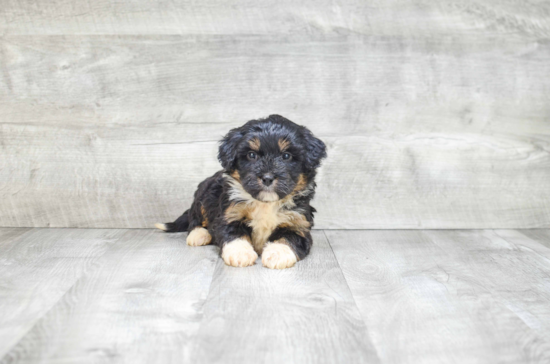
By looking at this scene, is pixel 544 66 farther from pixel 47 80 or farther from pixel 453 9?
pixel 47 80

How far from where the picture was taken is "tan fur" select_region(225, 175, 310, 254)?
2953mm

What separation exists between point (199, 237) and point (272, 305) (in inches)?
48.9

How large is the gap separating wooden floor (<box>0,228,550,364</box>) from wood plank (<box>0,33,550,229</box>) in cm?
67

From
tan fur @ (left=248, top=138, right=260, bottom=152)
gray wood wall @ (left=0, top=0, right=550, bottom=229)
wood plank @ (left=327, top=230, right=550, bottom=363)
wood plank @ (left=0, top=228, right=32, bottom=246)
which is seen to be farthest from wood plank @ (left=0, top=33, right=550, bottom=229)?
tan fur @ (left=248, top=138, right=260, bottom=152)

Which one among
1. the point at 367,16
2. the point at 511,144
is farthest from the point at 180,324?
the point at 511,144

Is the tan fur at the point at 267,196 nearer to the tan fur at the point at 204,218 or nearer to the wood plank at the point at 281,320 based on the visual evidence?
the wood plank at the point at 281,320

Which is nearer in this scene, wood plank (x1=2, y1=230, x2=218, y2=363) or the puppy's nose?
wood plank (x1=2, y1=230, x2=218, y2=363)

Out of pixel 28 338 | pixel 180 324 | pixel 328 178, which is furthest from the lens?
pixel 328 178

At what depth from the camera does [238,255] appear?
2.74 metres

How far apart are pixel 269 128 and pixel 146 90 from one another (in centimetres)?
146

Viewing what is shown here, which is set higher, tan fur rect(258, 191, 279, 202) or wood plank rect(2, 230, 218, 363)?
tan fur rect(258, 191, 279, 202)

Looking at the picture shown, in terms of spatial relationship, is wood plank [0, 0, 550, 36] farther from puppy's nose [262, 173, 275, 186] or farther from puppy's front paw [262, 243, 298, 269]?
puppy's front paw [262, 243, 298, 269]

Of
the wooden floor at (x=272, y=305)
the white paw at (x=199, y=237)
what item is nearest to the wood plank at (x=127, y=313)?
the wooden floor at (x=272, y=305)

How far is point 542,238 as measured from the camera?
371 centimetres
